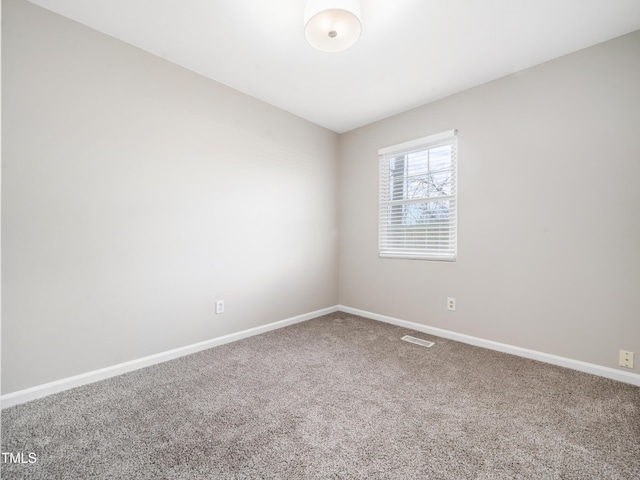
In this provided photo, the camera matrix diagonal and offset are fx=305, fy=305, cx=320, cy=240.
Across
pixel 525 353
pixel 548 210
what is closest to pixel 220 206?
pixel 548 210

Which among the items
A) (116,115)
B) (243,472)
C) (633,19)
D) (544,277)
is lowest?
(243,472)

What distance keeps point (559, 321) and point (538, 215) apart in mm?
870

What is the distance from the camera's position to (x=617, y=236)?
2207mm

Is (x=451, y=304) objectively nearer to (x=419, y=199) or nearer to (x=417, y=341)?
(x=417, y=341)

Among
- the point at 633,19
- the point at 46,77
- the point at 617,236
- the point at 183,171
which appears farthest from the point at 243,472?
the point at 633,19

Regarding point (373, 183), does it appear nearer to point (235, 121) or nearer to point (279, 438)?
point (235, 121)

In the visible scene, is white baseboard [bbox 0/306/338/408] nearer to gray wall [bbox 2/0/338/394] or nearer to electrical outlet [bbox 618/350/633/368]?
gray wall [bbox 2/0/338/394]

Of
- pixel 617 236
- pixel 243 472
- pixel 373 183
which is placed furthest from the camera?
pixel 373 183

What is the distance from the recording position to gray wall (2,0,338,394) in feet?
6.34

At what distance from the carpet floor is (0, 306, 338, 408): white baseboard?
58 mm

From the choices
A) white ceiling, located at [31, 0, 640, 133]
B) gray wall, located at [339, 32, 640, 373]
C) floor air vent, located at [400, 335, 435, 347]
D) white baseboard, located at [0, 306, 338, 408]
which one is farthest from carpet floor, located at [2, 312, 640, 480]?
white ceiling, located at [31, 0, 640, 133]

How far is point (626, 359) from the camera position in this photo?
2178mm

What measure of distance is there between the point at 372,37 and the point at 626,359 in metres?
2.94

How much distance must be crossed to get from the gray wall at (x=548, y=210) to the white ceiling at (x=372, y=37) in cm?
24
